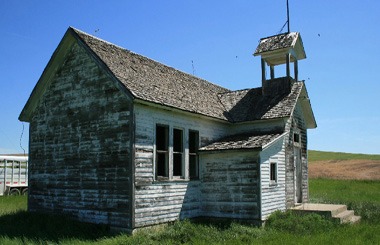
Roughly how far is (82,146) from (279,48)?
10.6 meters

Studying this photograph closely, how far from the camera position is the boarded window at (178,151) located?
14.3 metres

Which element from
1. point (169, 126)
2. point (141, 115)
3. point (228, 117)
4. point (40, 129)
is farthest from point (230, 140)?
point (40, 129)

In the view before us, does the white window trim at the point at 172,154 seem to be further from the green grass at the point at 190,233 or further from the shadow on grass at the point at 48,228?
the shadow on grass at the point at 48,228

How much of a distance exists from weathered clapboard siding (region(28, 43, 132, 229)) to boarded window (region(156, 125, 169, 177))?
1.64 metres

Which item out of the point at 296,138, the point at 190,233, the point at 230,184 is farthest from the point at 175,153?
the point at 296,138

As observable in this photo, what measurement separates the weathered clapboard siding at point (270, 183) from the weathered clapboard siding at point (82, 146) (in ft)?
16.5

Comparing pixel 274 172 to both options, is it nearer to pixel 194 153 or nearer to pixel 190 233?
pixel 194 153

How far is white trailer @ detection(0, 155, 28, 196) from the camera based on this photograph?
25.1 meters

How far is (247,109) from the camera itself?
18078 mm

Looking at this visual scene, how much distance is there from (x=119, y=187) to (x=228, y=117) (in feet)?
22.7

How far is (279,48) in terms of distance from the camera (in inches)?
739

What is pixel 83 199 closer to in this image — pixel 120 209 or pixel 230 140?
pixel 120 209

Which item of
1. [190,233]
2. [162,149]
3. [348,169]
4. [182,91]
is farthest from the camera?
[348,169]

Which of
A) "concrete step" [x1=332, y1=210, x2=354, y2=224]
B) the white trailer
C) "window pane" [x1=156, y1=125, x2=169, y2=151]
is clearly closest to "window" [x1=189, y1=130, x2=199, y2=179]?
"window pane" [x1=156, y1=125, x2=169, y2=151]
